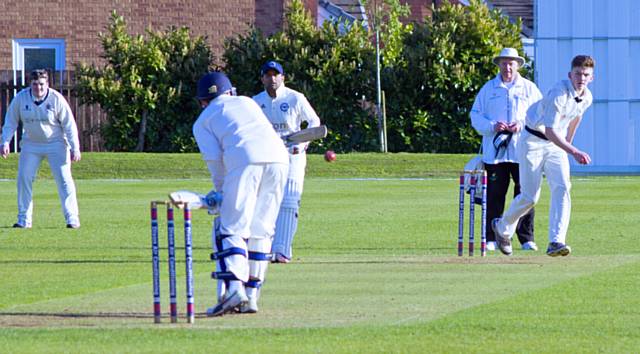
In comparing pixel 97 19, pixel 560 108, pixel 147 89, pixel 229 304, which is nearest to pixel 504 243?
pixel 560 108

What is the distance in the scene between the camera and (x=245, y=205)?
11219 millimetres

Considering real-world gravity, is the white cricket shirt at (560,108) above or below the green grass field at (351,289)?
above

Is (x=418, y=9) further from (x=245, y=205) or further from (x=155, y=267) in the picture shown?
(x=155, y=267)

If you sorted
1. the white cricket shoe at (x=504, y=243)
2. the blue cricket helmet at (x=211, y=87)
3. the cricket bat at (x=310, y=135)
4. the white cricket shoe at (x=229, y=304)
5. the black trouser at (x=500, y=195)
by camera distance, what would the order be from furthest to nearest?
the black trouser at (x=500, y=195), the white cricket shoe at (x=504, y=243), the cricket bat at (x=310, y=135), the blue cricket helmet at (x=211, y=87), the white cricket shoe at (x=229, y=304)

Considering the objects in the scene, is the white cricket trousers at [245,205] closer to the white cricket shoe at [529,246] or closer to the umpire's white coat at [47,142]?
the white cricket shoe at [529,246]

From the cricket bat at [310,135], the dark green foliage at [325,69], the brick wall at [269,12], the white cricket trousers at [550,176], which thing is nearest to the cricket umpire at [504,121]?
the white cricket trousers at [550,176]

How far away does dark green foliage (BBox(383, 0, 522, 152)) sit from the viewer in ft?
121

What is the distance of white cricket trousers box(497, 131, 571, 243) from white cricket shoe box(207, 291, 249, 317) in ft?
16.1

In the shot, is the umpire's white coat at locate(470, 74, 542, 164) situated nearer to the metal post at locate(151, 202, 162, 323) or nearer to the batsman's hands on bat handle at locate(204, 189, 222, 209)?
the batsman's hands on bat handle at locate(204, 189, 222, 209)

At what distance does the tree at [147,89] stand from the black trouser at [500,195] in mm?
20100

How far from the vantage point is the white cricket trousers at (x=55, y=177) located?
20125 millimetres

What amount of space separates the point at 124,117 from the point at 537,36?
9579mm

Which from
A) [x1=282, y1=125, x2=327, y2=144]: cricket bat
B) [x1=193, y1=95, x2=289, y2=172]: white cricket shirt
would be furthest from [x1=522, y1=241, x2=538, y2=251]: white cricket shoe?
[x1=193, y1=95, x2=289, y2=172]: white cricket shirt

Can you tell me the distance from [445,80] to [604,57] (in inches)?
173
